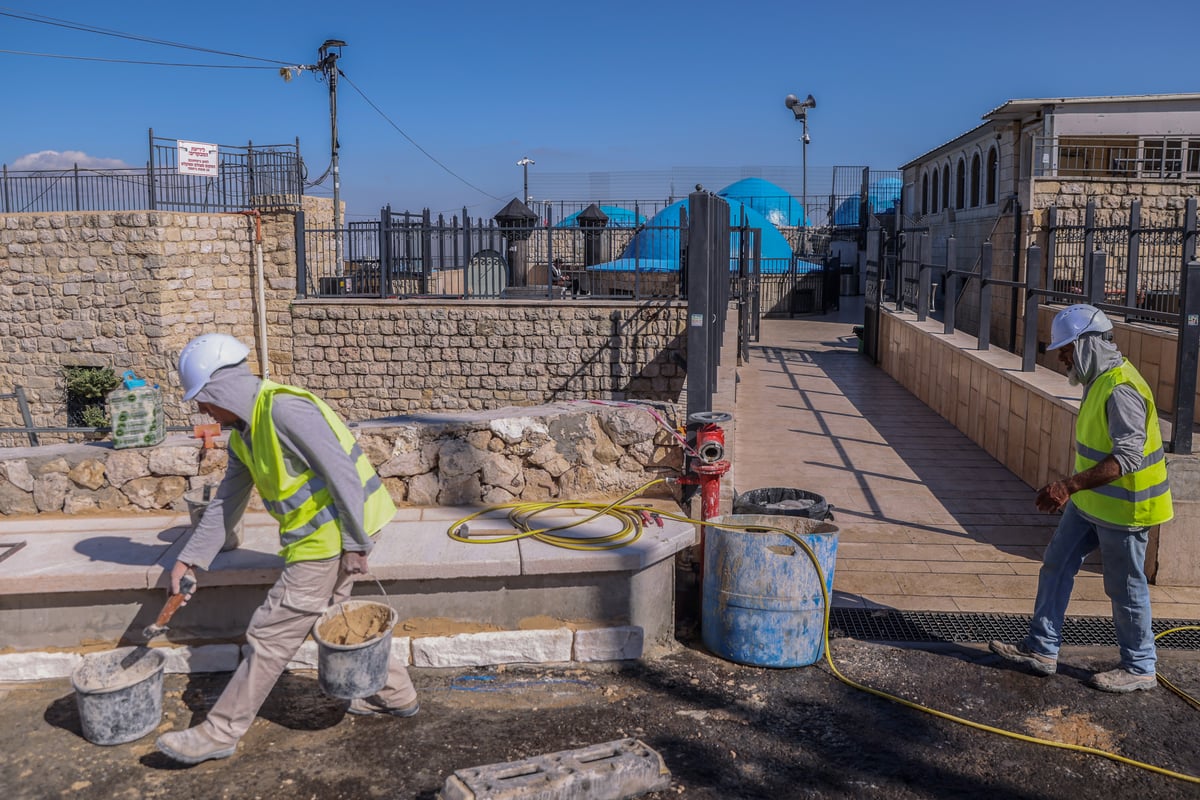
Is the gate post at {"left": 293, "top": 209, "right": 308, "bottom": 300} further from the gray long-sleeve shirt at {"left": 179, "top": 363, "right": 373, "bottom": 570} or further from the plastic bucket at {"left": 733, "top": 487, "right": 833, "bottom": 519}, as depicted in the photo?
the gray long-sleeve shirt at {"left": 179, "top": 363, "right": 373, "bottom": 570}

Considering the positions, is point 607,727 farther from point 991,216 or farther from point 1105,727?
point 991,216

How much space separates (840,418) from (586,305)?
8586 millimetres

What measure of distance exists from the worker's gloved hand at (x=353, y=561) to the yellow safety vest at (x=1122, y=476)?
10.5ft

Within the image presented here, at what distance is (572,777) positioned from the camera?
364cm

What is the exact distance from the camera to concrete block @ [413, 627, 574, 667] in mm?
4863

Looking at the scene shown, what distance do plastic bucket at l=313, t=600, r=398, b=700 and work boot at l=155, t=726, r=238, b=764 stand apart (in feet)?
1.45

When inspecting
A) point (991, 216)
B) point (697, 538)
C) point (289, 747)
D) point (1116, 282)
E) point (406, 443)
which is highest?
point (991, 216)

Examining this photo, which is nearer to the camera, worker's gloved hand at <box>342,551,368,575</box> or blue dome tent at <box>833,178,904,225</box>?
worker's gloved hand at <box>342,551,368,575</box>

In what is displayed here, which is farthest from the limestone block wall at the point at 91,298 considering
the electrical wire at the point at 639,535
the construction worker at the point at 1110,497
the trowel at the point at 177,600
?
the construction worker at the point at 1110,497

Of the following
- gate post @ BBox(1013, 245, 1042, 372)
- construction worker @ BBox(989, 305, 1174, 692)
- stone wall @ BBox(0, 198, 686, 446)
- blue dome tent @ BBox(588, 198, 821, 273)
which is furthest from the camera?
blue dome tent @ BBox(588, 198, 821, 273)

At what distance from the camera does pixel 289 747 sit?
13.7 feet

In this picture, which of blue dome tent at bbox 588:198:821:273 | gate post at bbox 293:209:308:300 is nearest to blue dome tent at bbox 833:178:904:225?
blue dome tent at bbox 588:198:821:273

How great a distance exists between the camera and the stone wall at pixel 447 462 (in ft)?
19.3

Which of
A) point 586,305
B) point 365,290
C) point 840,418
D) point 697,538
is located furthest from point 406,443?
point 365,290
